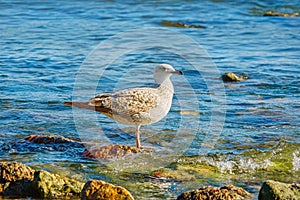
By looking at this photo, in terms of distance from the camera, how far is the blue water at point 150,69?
860 centimetres

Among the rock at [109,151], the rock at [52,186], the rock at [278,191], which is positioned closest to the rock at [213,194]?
the rock at [278,191]

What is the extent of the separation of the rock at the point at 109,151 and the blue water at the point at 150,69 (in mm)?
230

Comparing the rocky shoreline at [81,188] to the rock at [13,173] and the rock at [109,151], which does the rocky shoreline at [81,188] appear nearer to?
the rock at [13,173]

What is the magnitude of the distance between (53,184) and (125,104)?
1669 mm

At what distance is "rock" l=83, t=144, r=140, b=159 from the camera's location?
7590 millimetres

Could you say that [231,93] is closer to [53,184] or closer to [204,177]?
[204,177]

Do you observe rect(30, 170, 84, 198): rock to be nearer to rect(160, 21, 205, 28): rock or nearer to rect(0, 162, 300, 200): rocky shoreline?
rect(0, 162, 300, 200): rocky shoreline

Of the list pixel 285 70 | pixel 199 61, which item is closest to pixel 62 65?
pixel 199 61

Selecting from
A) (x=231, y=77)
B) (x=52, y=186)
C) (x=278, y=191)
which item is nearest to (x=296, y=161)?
(x=278, y=191)

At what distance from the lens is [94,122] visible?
9.16 m

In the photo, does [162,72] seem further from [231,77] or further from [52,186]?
[231,77]

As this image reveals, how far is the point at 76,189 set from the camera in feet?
20.7

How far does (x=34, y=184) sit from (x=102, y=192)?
2.48ft

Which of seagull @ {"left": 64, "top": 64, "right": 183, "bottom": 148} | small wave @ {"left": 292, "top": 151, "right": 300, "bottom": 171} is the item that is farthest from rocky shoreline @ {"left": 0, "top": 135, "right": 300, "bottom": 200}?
small wave @ {"left": 292, "top": 151, "right": 300, "bottom": 171}
